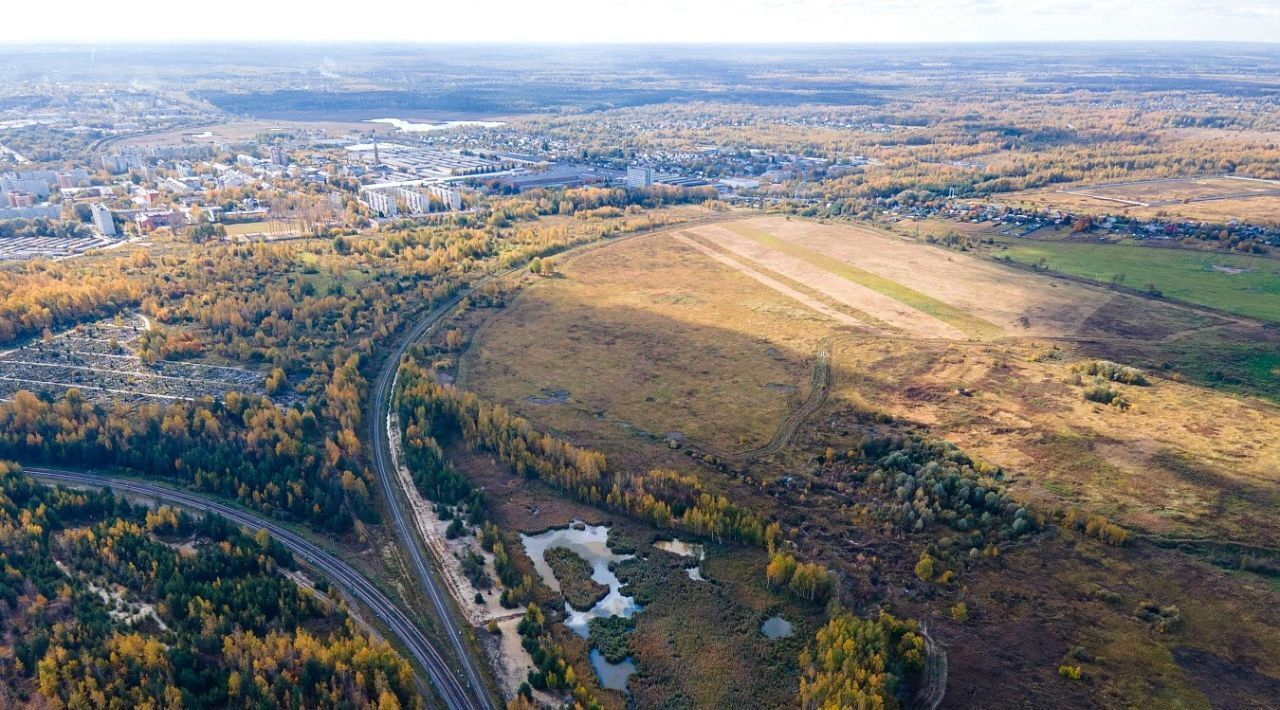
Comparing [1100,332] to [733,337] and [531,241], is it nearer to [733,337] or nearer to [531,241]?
[733,337]

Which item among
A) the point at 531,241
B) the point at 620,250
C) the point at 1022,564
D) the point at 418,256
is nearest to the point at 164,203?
the point at 418,256

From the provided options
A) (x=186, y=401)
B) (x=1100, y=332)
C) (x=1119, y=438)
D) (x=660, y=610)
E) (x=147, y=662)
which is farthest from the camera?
(x=1100, y=332)

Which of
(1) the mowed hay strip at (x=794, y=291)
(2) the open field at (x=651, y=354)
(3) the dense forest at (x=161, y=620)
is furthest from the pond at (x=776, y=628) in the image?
(1) the mowed hay strip at (x=794, y=291)

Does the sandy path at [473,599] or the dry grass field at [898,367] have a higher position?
the dry grass field at [898,367]

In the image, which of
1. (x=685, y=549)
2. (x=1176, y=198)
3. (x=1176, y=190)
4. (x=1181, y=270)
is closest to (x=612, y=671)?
(x=685, y=549)

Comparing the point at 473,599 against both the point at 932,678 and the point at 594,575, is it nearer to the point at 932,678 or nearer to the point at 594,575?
the point at 594,575

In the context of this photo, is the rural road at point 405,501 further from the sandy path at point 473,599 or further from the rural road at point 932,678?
the rural road at point 932,678
